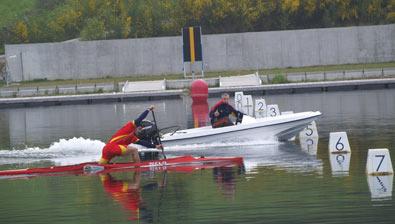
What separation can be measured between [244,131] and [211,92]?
28968 millimetres

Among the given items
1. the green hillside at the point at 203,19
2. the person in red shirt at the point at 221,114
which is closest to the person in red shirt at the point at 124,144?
the person in red shirt at the point at 221,114

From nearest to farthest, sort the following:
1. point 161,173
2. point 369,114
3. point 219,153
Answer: point 161,173
point 219,153
point 369,114

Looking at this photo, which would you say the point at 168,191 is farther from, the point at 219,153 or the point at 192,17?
the point at 192,17

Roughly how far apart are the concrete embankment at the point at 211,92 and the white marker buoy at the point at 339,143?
1240 inches

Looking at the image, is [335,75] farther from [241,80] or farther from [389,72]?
[241,80]

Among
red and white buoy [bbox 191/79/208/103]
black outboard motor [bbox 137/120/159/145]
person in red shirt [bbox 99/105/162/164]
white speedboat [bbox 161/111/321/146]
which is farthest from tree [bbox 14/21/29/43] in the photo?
person in red shirt [bbox 99/105/162/164]

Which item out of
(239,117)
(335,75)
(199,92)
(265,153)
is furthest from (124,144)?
(335,75)

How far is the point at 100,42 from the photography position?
7881cm

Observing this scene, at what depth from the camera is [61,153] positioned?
119ft

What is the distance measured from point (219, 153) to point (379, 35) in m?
45.2

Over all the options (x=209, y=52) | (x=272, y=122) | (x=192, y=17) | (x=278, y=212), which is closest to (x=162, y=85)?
(x=209, y=52)

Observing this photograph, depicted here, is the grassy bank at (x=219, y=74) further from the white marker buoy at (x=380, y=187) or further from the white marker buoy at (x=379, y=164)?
the white marker buoy at (x=380, y=187)

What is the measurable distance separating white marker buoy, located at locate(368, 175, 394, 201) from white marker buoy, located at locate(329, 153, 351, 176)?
149cm

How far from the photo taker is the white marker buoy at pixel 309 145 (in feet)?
112
